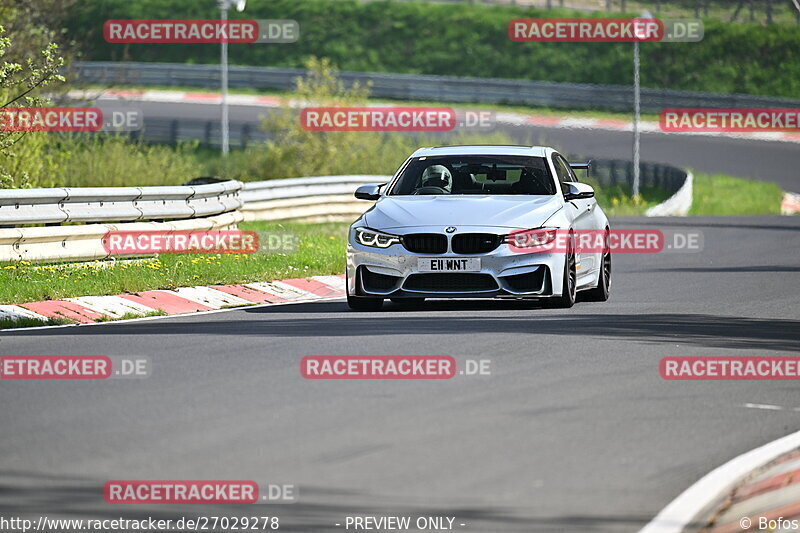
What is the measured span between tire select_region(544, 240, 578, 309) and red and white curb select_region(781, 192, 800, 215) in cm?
2520

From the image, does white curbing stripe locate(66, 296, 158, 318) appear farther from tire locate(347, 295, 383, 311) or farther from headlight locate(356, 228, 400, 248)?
headlight locate(356, 228, 400, 248)

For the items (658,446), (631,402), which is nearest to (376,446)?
(658,446)

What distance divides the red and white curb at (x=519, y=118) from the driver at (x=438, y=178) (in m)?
34.0

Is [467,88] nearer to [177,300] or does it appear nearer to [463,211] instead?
[177,300]

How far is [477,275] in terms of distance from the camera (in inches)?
597

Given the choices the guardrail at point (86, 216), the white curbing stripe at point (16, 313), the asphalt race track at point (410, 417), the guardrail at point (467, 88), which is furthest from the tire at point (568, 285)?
the guardrail at point (467, 88)

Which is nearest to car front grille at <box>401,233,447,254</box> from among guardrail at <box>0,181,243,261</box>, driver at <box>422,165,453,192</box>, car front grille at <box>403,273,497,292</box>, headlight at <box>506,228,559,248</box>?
car front grille at <box>403,273,497,292</box>

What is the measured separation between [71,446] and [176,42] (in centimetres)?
6839

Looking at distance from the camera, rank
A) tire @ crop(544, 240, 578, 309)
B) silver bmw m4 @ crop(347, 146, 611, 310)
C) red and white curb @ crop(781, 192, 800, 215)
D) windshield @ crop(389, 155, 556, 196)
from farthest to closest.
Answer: red and white curb @ crop(781, 192, 800, 215) → windshield @ crop(389, 155, 556, 196) → tire @ crop(544, 240, 578, 309) → silver bmw m4 @ crop(347, 146, 611, 310)

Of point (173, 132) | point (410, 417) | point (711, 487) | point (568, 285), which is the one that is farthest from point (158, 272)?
point (173, 132)

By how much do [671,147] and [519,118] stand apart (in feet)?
22.8

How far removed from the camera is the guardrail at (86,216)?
57.4 ft

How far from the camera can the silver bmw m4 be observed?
15.2 metres

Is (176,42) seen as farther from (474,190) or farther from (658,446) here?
(658,446)
